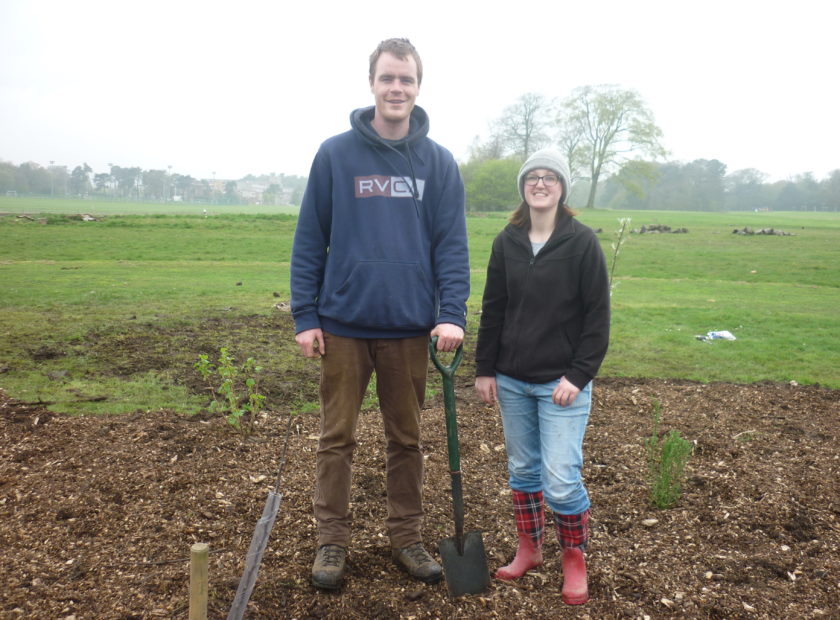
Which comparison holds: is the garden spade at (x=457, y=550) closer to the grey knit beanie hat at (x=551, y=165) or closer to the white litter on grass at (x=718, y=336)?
the grey knit beanie hat at (x=551, y=165)

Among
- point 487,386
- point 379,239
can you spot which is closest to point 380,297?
point 379,239

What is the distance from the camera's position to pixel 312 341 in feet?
11.1

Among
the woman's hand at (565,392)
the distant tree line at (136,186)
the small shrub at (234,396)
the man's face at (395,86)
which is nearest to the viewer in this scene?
the woman's hand at (565,392)

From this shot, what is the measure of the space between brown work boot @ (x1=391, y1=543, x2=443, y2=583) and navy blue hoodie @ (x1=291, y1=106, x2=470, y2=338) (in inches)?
45.4

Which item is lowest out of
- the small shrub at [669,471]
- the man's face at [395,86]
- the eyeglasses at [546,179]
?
the small shrub at [669,471]

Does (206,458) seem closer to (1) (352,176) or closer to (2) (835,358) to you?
(1) (352,176)

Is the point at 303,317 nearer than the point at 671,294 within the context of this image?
Yes

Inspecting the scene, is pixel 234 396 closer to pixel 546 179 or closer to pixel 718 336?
pixel 546 179

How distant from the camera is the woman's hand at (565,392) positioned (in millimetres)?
3127

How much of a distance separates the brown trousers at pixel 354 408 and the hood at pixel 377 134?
996 millimetres

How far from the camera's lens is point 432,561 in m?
3.48

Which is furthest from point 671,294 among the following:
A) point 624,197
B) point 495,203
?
point 624,197

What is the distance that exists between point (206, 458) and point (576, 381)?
298 centimetres

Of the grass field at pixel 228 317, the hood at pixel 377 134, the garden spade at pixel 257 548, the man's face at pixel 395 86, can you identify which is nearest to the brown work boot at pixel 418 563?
the garden spade at pixel 257 548
